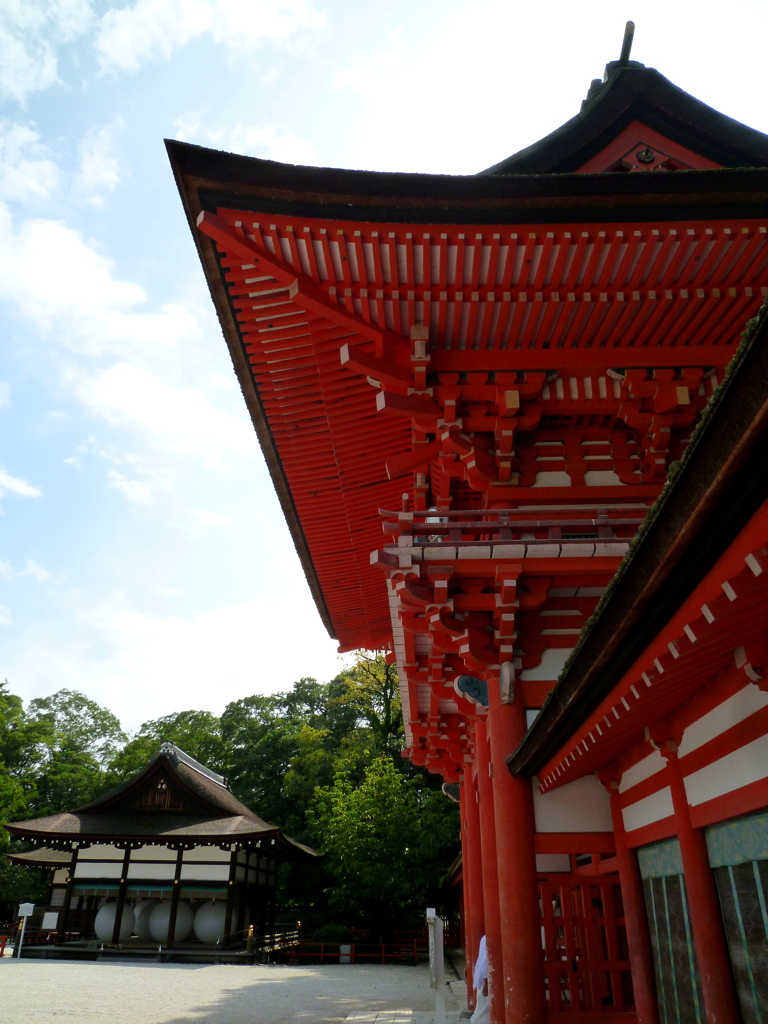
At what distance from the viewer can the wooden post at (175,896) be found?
21047mm

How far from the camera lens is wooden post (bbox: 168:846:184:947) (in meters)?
21.0

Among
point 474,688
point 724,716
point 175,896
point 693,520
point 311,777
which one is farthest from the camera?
point 311,777

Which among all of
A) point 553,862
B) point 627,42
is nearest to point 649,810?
point 553,862

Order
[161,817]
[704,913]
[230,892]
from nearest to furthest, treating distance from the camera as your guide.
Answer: [704,913] → [230,892] → [161,817]

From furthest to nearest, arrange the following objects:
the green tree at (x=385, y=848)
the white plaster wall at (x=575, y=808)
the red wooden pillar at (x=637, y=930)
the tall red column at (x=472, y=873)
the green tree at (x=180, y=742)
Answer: the green tree at (x=180, y=742), the green tree at (x=385, y=848), the tall red column at (x=472, y=873), the white plaster wall at (x=575, y=808), the red wooden pillar at (x=637, y=930)

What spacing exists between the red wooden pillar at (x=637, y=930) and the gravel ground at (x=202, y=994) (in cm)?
622

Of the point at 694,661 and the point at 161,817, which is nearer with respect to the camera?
the point at 694,661

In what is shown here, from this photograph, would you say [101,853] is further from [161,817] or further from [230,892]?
[230,892]

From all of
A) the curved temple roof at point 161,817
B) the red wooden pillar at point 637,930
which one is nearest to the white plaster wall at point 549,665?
Answer: the red wooden pillar at point 637,930

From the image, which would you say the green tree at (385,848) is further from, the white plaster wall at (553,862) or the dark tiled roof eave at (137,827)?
the white plaster wall at (553,862)

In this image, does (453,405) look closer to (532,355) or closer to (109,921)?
(532,355)

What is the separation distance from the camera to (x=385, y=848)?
2389 cm

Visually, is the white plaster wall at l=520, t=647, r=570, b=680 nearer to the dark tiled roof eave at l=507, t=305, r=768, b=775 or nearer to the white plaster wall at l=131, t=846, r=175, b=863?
the dark tiled roof eave at l=507, t=305, r=768, b=775

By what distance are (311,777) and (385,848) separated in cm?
1136
